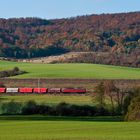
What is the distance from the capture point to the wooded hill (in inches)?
6560

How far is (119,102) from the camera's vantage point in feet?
216

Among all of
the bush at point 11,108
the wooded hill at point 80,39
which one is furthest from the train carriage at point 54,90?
the wooded hill at point 80,39

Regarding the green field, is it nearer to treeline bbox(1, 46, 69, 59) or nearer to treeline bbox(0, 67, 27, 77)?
treeline bbox(0, 67, 27, 77)

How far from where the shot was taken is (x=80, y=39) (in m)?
186

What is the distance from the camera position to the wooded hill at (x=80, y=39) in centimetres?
16662

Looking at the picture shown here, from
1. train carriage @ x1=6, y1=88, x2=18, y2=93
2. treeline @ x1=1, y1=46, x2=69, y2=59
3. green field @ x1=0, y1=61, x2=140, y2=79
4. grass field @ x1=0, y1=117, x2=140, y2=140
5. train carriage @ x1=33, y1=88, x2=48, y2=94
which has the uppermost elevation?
grass field @ x1=0, y1=117, x2=140, y2=140

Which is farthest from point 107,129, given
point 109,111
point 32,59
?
point 32,59

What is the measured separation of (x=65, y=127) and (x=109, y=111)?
22.4m

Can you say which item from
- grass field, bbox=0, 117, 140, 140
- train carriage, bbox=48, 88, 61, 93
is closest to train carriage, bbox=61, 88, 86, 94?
train carriage, bbox=48, 88, 61, 93

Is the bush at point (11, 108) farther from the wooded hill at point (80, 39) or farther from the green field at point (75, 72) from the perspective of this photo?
the wooded hill at point (80, 39)

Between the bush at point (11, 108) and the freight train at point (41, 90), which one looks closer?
the bush at point (11, 108)

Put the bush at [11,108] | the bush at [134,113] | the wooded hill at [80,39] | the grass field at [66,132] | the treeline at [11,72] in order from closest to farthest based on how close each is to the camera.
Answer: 1. the grass field at [66,132]
2. the bush at [134,113]
3. the bush at [11,108]
4. the treeline at [11,72]
5. the wooded hill at [80,39]

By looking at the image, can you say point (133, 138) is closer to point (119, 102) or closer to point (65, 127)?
point (65, 127)

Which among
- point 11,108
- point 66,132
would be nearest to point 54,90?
point 11,108
